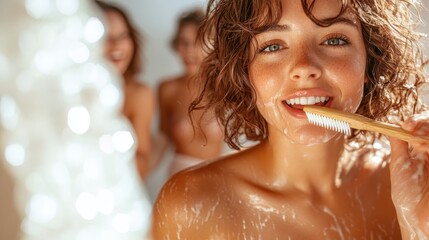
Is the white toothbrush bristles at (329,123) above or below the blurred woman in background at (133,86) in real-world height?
above

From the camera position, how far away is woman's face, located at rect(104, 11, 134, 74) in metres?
2.75

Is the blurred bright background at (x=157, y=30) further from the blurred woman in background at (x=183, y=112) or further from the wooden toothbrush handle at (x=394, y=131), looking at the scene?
the wooden toothbrush handle at (x=394, y=131)

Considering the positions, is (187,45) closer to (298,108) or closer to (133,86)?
(133,86)

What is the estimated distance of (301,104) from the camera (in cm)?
109

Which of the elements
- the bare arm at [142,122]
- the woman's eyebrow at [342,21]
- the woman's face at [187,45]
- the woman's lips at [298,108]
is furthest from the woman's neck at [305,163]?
the woman's face at [187,45]

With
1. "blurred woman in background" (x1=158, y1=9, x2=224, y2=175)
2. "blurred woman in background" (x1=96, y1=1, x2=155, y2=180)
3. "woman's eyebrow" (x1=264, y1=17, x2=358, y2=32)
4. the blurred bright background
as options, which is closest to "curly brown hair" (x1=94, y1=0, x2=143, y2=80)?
"blurred woman in background" (x1=96, y1=1, x2=155, y2=180)

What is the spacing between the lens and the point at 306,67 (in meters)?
1.06

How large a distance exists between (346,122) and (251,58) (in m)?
0.19

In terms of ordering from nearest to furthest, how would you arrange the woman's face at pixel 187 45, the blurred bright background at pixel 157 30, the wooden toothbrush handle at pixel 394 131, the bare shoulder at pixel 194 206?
the wooden toothbrush handle at pixel 394 131
the bare shoulder at pixel 194 206
the woman's face at pixel 187 45
the blurred bright background at pixel 157 30

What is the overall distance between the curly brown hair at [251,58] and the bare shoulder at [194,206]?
118mm

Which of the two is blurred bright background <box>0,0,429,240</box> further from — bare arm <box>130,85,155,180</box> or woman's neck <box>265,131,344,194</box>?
woman's neck <box>265,131,344,194</box>

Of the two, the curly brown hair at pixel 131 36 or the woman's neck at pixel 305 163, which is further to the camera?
the curly brown hair at pixel 131 36

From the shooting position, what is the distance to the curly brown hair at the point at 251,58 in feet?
3.67

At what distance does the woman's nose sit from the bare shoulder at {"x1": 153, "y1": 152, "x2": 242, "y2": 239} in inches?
9.5
